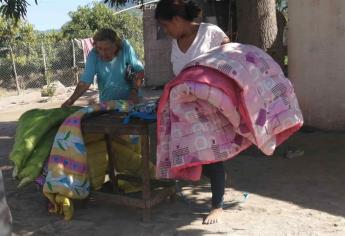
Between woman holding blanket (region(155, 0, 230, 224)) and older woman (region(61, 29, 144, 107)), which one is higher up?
woman holding blanket (region(155, 0, 230, 224))

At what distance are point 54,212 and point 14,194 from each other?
0.81 m

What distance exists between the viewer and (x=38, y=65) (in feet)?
53.0

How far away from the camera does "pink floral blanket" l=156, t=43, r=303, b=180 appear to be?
348cm

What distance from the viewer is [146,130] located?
3863 mm

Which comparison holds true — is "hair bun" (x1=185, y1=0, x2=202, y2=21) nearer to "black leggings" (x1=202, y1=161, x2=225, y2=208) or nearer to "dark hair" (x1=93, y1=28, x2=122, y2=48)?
"dark hair" (x1=93, y1=28, x2=122, y2=48)

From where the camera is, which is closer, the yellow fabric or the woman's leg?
the woman's leg

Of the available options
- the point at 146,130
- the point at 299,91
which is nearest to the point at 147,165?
the point at 146,130

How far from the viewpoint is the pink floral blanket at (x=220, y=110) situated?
11.4 feet

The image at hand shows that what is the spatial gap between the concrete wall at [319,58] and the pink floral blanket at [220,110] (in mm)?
3277

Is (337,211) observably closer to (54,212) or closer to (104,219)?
(104,219)

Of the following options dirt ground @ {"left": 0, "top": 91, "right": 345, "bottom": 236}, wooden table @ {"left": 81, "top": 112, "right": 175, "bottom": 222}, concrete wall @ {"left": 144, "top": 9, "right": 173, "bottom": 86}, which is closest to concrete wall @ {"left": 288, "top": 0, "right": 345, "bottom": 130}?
dirt ground @ {"left": 0, "top": 91, "right": 345, "bottom": 236}

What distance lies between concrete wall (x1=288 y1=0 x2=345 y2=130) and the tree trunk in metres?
0.70

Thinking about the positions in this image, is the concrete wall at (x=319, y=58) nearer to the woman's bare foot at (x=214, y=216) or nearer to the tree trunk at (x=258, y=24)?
the tree trunk at (x=258, y=24)

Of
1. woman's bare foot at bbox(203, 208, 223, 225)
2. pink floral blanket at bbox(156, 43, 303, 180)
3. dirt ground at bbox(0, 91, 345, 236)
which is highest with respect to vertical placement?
pink floral blanket at bbox(156, 43, 303, 180)
